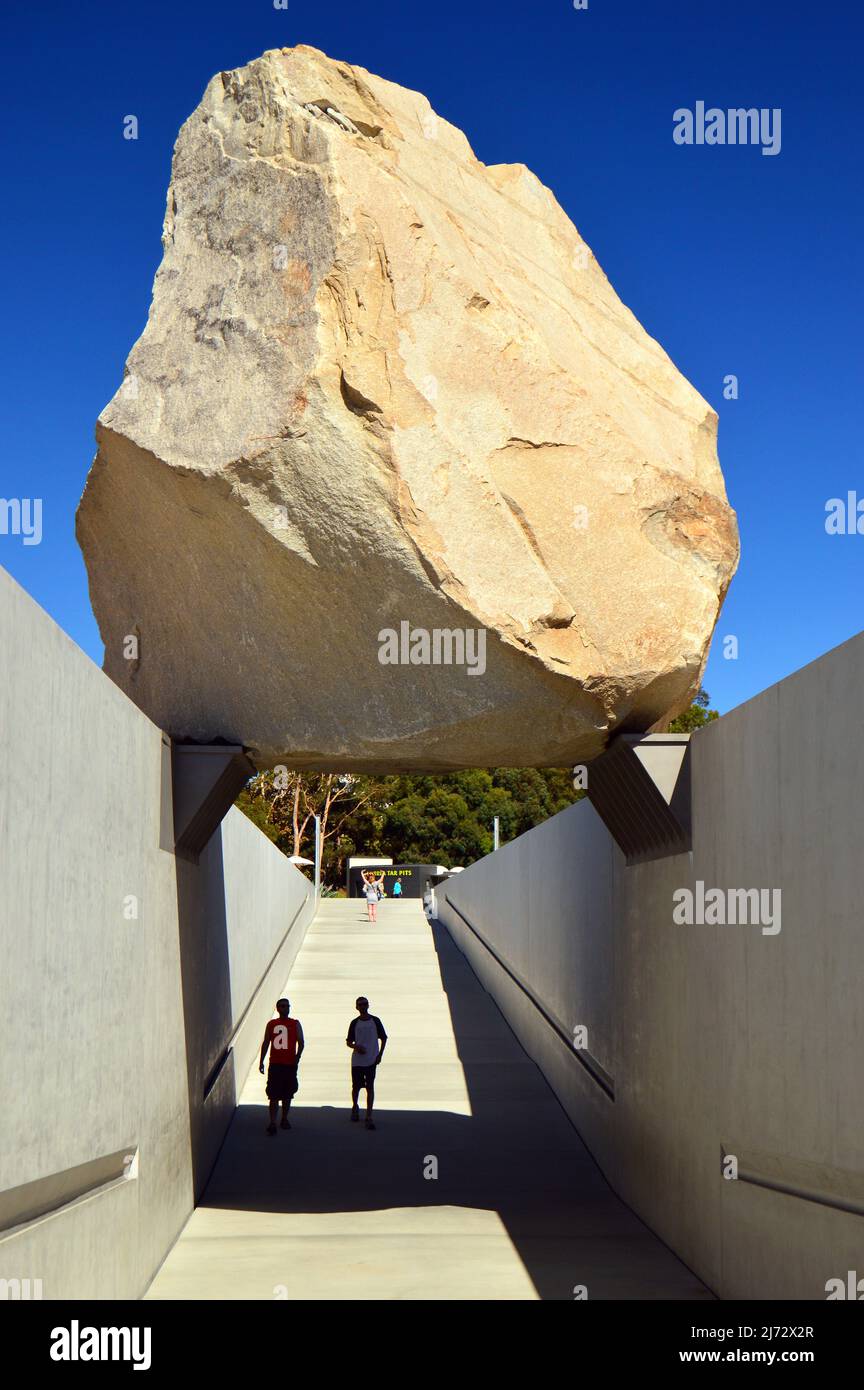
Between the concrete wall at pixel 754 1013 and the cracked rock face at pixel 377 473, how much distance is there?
1.29 metres

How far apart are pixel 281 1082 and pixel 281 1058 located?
26cm

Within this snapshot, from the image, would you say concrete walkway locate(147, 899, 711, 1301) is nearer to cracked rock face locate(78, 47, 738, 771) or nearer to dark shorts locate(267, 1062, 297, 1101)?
dark shorts locate(267, 1062, 297, 1101)

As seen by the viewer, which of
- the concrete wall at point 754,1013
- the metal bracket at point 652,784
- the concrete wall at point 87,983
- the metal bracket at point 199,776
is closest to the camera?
the concrete wall at point 87,983

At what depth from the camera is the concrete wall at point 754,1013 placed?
605cm

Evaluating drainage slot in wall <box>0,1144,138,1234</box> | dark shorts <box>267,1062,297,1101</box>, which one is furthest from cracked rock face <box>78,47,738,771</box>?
dark shorts <box>267,1062,297,1101</box>

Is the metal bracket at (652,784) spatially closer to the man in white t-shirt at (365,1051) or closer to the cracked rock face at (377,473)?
the cracked rock face at (377,473)

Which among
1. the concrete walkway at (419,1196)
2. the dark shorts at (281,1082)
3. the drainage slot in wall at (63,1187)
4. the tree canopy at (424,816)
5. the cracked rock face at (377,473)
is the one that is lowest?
the concrete walkway at (419,1196)

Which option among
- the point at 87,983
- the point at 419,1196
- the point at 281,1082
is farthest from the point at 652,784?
the point at 281,1082

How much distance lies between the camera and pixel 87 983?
6.46 metres

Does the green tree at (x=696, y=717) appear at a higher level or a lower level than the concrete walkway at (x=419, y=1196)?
higher

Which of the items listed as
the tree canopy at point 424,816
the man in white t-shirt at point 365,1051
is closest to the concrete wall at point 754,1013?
the man in white t-shirt at point 365,1051

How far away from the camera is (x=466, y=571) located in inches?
311

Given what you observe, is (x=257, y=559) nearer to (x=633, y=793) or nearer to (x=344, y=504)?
(x=344, y=504)
